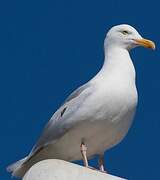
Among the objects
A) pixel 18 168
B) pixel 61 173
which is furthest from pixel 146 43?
pixel 61 173

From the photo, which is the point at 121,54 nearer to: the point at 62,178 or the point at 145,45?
the point at 145,45

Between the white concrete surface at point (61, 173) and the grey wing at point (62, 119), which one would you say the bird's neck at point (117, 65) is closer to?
the grey wing at point (62, 119)

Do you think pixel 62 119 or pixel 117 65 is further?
pixel 117 65

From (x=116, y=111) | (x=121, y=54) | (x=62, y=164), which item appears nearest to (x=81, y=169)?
(x=62, y=164)

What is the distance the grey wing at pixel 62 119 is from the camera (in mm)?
11523

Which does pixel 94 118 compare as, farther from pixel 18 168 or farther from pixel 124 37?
pixel 124 37

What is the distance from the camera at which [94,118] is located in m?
11.2

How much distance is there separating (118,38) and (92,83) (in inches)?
45.2

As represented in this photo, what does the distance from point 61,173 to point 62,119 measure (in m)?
2.64

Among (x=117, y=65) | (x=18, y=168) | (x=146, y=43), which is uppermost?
(x=146, y=43)

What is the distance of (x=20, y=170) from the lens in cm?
1158

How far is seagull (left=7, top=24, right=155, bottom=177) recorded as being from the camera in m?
11.2

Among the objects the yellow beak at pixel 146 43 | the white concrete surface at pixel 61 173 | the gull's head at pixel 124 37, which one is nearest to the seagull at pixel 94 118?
the yellow beak at pixel 146 43

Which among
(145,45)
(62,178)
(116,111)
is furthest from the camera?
(145,45)
